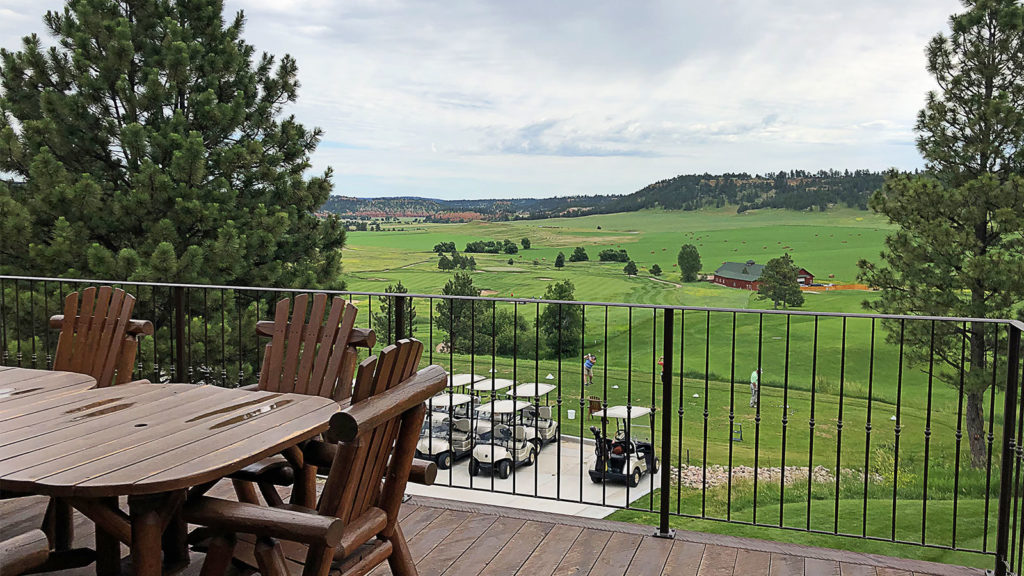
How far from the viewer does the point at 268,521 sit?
1694mm

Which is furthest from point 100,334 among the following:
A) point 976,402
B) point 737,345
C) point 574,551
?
point 737,345

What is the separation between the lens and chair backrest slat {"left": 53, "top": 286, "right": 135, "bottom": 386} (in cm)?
302

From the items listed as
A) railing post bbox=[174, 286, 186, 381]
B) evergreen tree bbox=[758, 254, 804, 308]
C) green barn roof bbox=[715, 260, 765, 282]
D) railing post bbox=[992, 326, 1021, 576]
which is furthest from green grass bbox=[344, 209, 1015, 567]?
railing post bbox=[992, 326, 1021, 576]

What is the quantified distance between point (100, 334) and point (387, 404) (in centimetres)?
190

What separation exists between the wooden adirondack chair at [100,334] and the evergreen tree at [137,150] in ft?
31.4

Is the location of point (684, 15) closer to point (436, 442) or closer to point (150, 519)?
point (436, 442)

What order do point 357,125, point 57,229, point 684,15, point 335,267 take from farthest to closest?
point 357,125 → point 684,15 → point 335,267 → point 57,229

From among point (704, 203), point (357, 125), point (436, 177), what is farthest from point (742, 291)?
point (357, 125)

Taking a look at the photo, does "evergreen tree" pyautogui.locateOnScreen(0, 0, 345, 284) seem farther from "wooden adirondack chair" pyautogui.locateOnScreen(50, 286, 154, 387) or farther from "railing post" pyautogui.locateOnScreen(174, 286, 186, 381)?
"wooden adirondack chair" pyautogui.locateOnScreen(50, 286, 154, 387)

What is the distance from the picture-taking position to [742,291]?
51344 mm

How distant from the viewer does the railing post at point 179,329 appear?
14.7ft

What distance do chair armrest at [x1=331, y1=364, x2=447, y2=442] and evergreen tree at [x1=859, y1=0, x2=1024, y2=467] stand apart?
18101mm

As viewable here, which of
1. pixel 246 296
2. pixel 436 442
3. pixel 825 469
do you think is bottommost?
pixel 825 469

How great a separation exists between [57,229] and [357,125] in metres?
34.2
